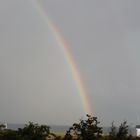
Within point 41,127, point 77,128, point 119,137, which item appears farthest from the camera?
point 119,137

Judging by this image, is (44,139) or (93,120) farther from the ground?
(93,120)

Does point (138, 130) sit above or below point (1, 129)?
above

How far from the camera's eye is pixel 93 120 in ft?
115

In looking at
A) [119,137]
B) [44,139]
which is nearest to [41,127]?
[44,139]

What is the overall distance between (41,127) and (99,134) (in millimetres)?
6015

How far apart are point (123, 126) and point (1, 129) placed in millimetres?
13025

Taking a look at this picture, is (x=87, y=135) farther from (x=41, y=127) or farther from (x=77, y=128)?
(x=41, y=127)

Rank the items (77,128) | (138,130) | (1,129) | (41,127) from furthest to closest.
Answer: (138,130) < (1,129) < (77,128) < (41,127)

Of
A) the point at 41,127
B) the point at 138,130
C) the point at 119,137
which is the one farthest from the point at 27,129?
the point at 138,130

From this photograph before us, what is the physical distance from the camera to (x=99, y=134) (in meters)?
35.7

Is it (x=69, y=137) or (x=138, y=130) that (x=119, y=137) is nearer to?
(x=69, y=137)

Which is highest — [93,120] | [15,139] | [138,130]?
[138,130]

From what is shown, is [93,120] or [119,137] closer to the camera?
[93,120]

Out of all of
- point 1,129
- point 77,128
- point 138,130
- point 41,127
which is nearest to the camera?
point 41,127
